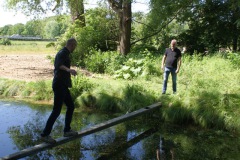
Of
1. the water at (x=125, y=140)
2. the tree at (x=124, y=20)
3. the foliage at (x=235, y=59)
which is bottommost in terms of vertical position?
the water at (x=125, y=140)

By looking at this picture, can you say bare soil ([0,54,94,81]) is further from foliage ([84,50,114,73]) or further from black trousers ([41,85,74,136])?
black trousers ([41,85,74,136])

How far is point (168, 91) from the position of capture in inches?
404

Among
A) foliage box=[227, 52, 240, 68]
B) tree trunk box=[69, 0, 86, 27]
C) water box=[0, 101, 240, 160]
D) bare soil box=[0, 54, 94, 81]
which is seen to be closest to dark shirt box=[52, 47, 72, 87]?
water box=[0, 101, 240, 160]

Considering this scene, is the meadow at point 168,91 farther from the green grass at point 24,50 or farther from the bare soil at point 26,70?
the green grass at point 24,50

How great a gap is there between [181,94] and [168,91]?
0.83m

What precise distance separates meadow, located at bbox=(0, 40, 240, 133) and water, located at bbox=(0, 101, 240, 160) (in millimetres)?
471

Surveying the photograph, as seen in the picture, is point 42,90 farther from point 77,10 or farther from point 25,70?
point 77,10

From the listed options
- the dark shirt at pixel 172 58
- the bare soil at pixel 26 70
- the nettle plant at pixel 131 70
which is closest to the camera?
the dark shirt at pixel 172 58

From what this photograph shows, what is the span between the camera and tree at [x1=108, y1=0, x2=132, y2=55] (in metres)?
15.5

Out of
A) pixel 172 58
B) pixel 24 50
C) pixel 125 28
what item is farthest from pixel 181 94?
pixel 24 50

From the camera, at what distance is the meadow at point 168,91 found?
8.62 m

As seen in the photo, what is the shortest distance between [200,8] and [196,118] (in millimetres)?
9648

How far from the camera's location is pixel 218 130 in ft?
26.9

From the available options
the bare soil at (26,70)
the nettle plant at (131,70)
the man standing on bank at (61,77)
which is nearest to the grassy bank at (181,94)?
the nettle plant at (131,70)
